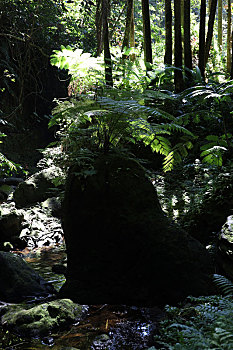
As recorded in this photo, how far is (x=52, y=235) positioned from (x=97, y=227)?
2942mm

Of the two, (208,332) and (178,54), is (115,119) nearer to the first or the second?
(208,332)

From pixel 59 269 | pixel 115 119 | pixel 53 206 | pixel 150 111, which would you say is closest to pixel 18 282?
pixel 59 269

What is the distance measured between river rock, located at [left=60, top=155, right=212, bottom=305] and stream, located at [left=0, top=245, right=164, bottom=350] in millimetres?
170

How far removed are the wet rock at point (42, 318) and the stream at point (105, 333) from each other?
0.25ft

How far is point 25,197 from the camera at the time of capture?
25.8 ft

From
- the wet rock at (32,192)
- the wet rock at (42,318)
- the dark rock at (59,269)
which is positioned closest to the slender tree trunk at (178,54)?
the wet rock at (32,192)

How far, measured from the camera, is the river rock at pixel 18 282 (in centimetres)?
367

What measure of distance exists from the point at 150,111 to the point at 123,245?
5.21ft

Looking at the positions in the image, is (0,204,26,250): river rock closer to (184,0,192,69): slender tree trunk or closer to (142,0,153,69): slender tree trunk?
(142,0,153,69): slender tree trunk

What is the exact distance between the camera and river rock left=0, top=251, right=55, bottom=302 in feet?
12.0

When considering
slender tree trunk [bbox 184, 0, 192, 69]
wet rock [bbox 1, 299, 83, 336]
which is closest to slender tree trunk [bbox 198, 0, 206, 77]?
slender tree trunk [bbox 184, 0, 192, 69]

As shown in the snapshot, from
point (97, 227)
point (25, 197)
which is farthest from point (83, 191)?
point (25, 197)

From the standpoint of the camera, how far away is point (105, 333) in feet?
9.26

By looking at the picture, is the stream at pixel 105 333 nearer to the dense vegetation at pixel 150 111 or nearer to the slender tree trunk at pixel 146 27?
the dense vegetation at pixel 150 111
